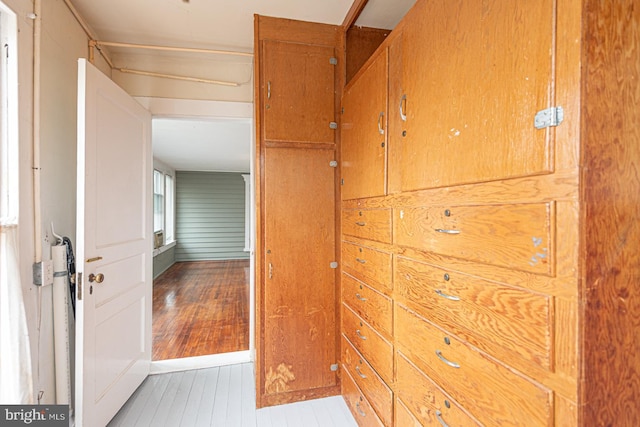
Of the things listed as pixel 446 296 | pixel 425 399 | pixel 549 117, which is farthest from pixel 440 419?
pixel 549 117

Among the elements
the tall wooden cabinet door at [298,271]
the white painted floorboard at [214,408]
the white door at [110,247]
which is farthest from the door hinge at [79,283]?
the tall wooden cabinet door at [298,271]

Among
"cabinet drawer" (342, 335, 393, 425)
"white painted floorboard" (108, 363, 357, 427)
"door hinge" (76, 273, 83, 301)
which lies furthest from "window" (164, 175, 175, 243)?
"cabinet drawer" (342, 335, 393, 425)

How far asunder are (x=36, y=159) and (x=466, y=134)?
1.97 metres

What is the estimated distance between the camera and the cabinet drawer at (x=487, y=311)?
2.27ft

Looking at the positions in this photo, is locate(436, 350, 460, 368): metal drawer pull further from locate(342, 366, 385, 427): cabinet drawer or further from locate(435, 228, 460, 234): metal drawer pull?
locate(342, 366, 385, 427): cabinet drawer

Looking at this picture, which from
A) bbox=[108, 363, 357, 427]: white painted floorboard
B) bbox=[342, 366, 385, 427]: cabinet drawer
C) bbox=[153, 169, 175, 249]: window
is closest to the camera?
bbox=[342, 366, 385, 427]: cabinet drawer

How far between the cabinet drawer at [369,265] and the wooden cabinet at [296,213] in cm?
19

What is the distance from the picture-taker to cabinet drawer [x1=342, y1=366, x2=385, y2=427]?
153 cm

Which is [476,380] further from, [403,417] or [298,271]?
[298,271]

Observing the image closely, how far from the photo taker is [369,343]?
1580 mm

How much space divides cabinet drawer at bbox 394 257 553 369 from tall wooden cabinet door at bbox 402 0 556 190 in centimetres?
31

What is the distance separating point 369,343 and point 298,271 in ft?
2.19

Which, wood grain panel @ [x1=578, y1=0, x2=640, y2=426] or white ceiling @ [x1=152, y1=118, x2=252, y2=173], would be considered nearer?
wood grain panel @ [x1=578, y1=0, x2=640, y2=426]

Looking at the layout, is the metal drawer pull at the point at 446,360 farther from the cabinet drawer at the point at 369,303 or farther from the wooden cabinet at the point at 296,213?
the wooden cabinet at the point at 296,213
